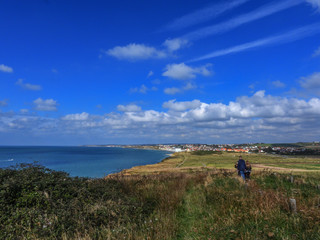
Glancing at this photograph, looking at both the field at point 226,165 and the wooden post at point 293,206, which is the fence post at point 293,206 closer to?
the wooden post at point 293,206

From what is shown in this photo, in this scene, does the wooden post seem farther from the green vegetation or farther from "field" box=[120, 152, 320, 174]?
"field" box=[120, 152, 320, 174]

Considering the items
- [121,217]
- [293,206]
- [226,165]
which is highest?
[293,206]

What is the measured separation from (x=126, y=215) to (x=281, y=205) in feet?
17.8

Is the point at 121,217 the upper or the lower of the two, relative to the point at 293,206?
lower

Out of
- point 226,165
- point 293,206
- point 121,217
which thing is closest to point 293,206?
point 293,206

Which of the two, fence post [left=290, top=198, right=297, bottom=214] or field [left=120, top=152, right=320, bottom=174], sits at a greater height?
fence post [left=290, top=198, right=297, bottom=214]

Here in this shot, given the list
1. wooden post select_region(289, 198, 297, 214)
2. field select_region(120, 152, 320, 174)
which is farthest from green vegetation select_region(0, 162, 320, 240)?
field select_region(120, 152, 320, 174)

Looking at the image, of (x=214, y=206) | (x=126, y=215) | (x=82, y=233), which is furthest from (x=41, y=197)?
(x=214, y=206)

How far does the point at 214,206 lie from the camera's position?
26.9ft

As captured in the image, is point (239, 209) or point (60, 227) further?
point (239, 209)

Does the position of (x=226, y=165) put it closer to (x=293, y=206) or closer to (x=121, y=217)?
(x=293, y=206)

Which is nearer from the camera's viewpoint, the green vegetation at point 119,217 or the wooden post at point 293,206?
the green vegetation at point 119,217

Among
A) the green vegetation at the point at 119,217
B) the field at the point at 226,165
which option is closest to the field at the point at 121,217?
the green vegetation at the point at 119,217

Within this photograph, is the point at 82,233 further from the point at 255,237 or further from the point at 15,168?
the point at 15,168
